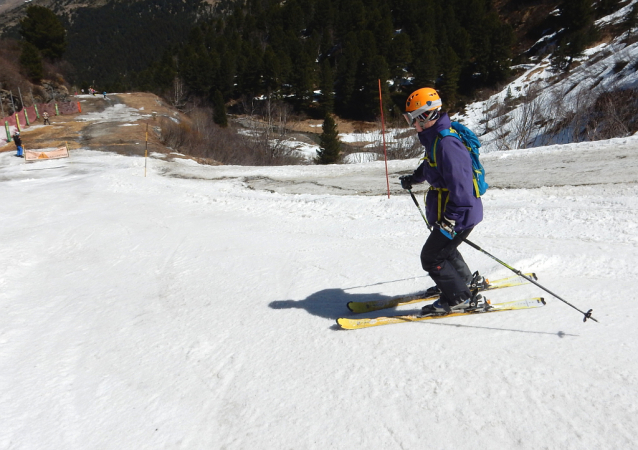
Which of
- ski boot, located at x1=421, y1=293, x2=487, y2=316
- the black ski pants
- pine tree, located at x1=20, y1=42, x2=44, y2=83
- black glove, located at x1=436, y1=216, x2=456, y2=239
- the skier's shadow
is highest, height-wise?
pine tree, located at x1=20, y1=42, x2=44, y2=83

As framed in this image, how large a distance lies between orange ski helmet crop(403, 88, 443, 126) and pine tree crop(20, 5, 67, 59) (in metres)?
60.5

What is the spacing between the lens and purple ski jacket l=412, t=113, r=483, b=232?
10.6 ft


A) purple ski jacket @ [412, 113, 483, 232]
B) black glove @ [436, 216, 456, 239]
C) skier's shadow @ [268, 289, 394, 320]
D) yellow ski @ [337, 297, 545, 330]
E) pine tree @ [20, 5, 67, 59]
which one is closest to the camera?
purple ski jacket @ [412, 113, 483, 232]

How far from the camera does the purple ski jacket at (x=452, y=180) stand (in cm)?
322

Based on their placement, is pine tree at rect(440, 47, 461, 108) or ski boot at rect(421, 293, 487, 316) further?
pine tree at rect(440, 47, 461, 108)

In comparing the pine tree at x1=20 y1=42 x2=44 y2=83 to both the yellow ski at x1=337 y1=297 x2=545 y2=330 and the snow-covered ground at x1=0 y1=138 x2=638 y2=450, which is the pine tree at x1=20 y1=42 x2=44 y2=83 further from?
the yellow ski at x1=337 y1=297 x2=545 y2=330

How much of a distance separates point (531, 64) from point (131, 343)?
63.0 m

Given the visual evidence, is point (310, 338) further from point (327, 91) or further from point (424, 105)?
point (327, 91)

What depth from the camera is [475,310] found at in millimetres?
3840

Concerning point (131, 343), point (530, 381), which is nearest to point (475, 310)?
point (530, 381)

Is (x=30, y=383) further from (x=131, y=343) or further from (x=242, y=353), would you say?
(x=242, y=353)

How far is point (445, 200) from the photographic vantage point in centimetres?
346

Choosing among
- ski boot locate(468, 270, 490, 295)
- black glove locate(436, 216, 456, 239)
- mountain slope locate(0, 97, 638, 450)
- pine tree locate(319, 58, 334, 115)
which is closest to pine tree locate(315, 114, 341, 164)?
mountain slope locate(0, 97, 638, 450)

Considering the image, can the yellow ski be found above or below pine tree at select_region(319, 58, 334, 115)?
below
